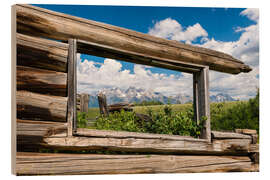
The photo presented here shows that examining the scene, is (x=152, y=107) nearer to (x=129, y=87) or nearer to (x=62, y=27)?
(x=129, y=87)

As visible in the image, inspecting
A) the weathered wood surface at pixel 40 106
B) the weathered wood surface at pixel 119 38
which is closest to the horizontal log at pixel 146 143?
the weathered wood surface at pixel 40 106

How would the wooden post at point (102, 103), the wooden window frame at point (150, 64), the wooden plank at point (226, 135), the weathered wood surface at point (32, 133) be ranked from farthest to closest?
the wooden post at point (102, 103) < the wooden plank at point (226, 135) < the wooden window frame at point (150, 64) < the weathered wood surface at point (32, 133)

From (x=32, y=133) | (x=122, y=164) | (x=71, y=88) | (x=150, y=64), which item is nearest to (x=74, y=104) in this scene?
(x=71, y=88)

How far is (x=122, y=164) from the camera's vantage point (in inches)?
130

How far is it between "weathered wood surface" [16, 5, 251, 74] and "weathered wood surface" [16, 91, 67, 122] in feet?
2.49

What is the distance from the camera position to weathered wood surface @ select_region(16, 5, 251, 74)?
2873 mm

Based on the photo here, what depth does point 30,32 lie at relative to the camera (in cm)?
288

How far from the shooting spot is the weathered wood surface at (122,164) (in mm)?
2852

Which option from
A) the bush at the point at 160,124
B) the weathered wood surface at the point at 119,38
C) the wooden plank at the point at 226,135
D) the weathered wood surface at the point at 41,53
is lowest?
the wooden plank at the point at 226,135

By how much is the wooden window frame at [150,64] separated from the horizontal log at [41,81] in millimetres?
106

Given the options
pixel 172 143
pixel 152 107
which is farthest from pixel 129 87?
pixel 172 143

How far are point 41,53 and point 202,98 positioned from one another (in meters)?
2.58

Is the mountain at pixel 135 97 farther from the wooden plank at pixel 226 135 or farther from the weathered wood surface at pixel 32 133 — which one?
the weathered wood surface at pixel 32 133
